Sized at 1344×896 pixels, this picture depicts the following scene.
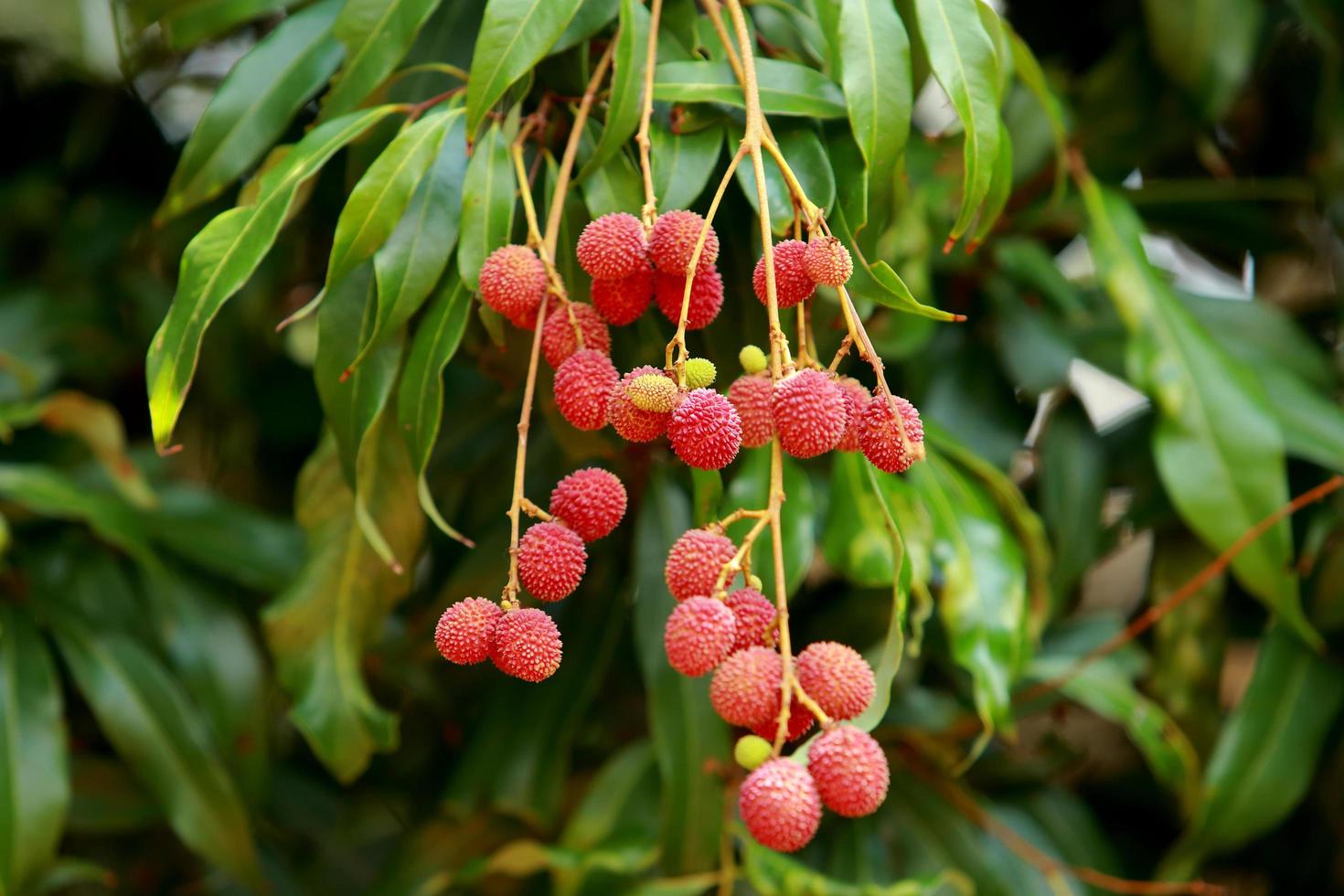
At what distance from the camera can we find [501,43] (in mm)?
493

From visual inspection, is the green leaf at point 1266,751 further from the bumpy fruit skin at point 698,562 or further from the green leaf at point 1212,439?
the bumpy fruit skin at point 698,562

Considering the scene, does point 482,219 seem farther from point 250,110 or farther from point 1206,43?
point 1206,43

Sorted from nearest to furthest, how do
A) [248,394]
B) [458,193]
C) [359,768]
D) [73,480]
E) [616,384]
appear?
[616,384] → [458,193] → [359,768] → [73,480] → [248,394]

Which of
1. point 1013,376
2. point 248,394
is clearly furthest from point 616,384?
point 248,394

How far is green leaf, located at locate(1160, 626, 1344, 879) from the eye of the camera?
86 centimetres

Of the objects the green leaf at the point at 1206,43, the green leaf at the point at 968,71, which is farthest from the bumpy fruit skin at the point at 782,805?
the green leaf at the point at 1206,43

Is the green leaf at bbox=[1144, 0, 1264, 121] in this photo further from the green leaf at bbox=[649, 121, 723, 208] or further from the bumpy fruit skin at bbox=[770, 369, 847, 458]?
the bumpy fruit skin at bbox=[770, 369, 847, 458]

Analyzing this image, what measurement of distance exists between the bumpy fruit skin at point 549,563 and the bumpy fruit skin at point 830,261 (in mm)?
134

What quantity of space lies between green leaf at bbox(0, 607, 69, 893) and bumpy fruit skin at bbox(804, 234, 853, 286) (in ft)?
2.09

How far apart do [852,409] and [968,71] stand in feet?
0.58

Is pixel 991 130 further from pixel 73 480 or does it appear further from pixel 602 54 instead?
pixel 73 480

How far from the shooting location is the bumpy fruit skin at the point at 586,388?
438 mm

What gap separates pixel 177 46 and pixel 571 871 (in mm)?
600

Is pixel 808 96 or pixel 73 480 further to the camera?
pixel 73 480
